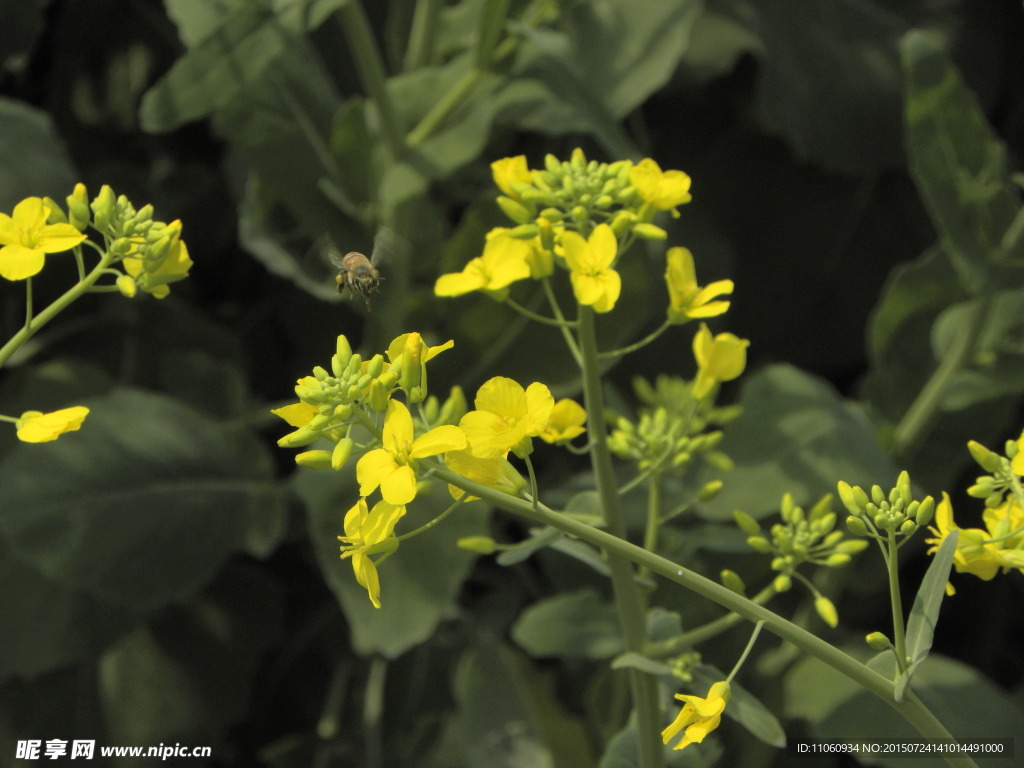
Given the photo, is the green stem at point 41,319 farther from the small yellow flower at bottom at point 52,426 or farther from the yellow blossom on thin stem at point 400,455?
the yellow blossom on thin stem at point 400,455

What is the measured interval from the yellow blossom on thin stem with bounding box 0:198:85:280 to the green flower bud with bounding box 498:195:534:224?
27cm

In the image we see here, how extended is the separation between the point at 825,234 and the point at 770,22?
1.01 ft

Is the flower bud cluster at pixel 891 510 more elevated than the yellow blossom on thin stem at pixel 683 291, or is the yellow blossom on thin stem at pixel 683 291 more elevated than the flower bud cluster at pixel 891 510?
the yellow blossom on thin stem at pixel 683 291

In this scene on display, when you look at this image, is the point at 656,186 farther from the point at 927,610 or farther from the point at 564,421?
the point at 927,610

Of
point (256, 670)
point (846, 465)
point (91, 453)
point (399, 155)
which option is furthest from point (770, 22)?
point (256, 670)

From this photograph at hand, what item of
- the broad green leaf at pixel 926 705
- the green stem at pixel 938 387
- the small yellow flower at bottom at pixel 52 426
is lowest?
the broad green leaf at pixel 926 705

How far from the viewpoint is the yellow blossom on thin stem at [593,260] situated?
26.0 inches

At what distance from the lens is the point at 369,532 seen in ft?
1.85

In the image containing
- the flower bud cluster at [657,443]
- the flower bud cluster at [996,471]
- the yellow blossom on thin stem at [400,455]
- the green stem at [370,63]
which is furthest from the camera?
the green stem at [370,63]

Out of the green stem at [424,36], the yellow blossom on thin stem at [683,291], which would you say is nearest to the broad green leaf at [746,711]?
the yellow blossom on thin stem at [683,291]

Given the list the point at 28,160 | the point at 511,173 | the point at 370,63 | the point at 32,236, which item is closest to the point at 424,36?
the point at 370,63

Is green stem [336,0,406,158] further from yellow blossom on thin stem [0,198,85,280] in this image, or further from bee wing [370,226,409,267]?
yellow blossom on thin stem [0,198,85,280]

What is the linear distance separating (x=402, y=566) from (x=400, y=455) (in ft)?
2.02

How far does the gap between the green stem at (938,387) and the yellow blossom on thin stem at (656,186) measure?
0.59m
